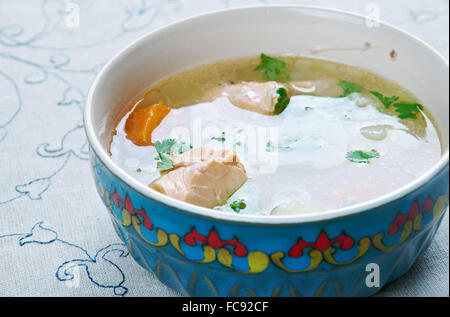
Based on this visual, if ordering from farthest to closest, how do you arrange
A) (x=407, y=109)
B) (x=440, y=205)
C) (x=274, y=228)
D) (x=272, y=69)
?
(x=272, y=69)
(x=407, y=109)
(x=440, y=205)
(x=274, y=228)

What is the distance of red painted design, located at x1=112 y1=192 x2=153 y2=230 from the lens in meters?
0.88

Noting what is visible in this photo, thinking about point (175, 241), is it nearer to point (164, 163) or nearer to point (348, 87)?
point (164, 163)

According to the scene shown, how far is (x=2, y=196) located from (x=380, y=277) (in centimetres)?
73

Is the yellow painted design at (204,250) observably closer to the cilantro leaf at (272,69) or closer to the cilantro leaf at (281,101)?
the cilantro leaf at (281,101)

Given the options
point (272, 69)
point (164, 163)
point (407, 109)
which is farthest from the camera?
point (272, 69)

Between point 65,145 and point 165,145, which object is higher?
point 165,145

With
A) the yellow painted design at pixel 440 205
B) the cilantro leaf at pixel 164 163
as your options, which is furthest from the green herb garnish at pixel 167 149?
the yellow painted design at pixel 440 205

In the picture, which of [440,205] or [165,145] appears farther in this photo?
[165,145]

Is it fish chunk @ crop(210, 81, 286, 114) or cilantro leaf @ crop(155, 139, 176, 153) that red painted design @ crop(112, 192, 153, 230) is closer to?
cilantro leaf @ crop(155, 139, 176, 153)

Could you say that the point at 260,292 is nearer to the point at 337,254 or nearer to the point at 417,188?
the point at 337,254

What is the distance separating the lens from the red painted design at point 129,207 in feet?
2.87

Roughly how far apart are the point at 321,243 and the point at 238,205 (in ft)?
0.62

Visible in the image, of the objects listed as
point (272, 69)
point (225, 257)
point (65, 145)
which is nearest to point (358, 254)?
point (225, 257)

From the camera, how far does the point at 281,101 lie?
1188 mm
